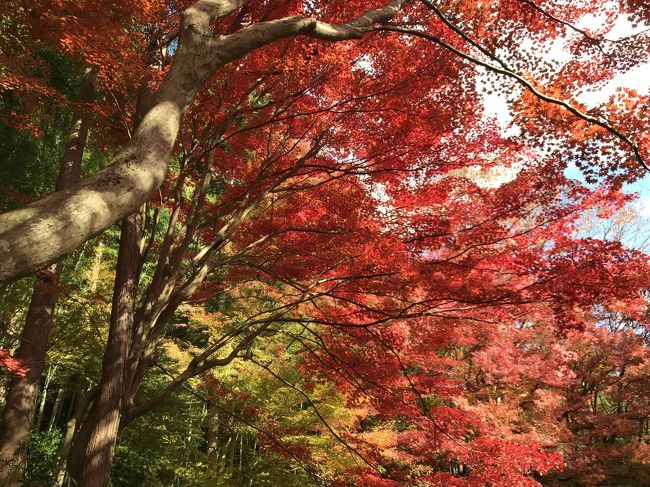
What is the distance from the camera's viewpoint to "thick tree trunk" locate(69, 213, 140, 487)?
3.63 meters

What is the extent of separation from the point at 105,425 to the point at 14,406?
11.8 ft

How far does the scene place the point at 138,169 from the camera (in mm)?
1686

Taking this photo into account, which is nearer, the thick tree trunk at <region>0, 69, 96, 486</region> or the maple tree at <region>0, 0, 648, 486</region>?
the maple tree at <region>0, 0, 648, 486</region>

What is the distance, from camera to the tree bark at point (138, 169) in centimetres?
129

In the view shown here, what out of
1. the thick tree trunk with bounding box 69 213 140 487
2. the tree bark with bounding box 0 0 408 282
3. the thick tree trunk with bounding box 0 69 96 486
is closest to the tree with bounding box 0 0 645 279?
the tree bark with bounding box 0 0 408 282

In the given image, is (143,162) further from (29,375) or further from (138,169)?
(29,375)

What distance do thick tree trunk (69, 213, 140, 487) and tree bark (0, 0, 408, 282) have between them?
2.84 metres

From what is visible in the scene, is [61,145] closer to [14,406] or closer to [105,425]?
[14,406]

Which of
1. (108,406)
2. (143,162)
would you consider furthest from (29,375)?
(143,162)

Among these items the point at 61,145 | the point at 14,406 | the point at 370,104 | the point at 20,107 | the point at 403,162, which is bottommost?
the point at 14,406

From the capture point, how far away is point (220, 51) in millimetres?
2154

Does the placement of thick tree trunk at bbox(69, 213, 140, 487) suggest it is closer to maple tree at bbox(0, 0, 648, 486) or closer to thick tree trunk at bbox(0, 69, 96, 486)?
maple tree at bbox(0, 0, 648, 486)

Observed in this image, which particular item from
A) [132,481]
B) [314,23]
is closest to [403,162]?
[314,23]

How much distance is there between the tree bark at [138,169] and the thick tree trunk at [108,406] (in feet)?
9.32
